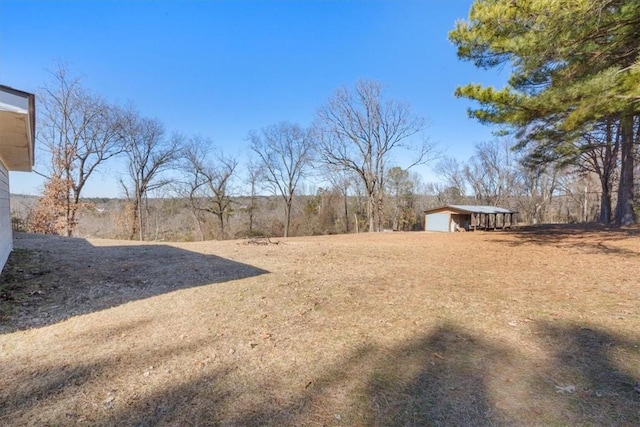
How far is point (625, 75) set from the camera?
560 centimetres

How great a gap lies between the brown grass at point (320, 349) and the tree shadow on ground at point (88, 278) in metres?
0.04

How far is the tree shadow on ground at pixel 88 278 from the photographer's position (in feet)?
12.6

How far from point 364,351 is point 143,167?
973 inches

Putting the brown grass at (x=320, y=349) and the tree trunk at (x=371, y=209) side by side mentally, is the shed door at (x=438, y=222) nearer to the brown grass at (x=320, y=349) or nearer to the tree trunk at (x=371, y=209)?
the tree trunk at (x=371, y=209)

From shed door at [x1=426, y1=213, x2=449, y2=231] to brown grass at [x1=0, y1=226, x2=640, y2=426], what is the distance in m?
14.2

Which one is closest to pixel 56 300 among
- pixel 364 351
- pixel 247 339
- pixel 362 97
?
pixel 247 339

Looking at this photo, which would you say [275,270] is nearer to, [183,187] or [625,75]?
[625,75]

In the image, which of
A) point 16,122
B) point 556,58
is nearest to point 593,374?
point 16,122

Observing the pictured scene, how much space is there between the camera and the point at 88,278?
5027 mm

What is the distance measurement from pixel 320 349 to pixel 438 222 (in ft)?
61.5

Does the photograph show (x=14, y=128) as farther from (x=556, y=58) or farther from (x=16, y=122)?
(x=556, y=58)

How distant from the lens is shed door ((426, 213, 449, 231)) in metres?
19.5

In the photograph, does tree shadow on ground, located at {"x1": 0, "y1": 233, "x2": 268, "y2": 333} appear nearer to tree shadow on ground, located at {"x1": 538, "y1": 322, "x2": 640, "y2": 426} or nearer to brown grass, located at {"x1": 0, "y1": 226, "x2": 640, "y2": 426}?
brown grass, located at {"x1": 0, "y1": 226, "x2": 640, "y2": 426}

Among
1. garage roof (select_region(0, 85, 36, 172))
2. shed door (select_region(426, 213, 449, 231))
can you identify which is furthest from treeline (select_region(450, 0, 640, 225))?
shed door (select_region(426, 213, 449, 231))
